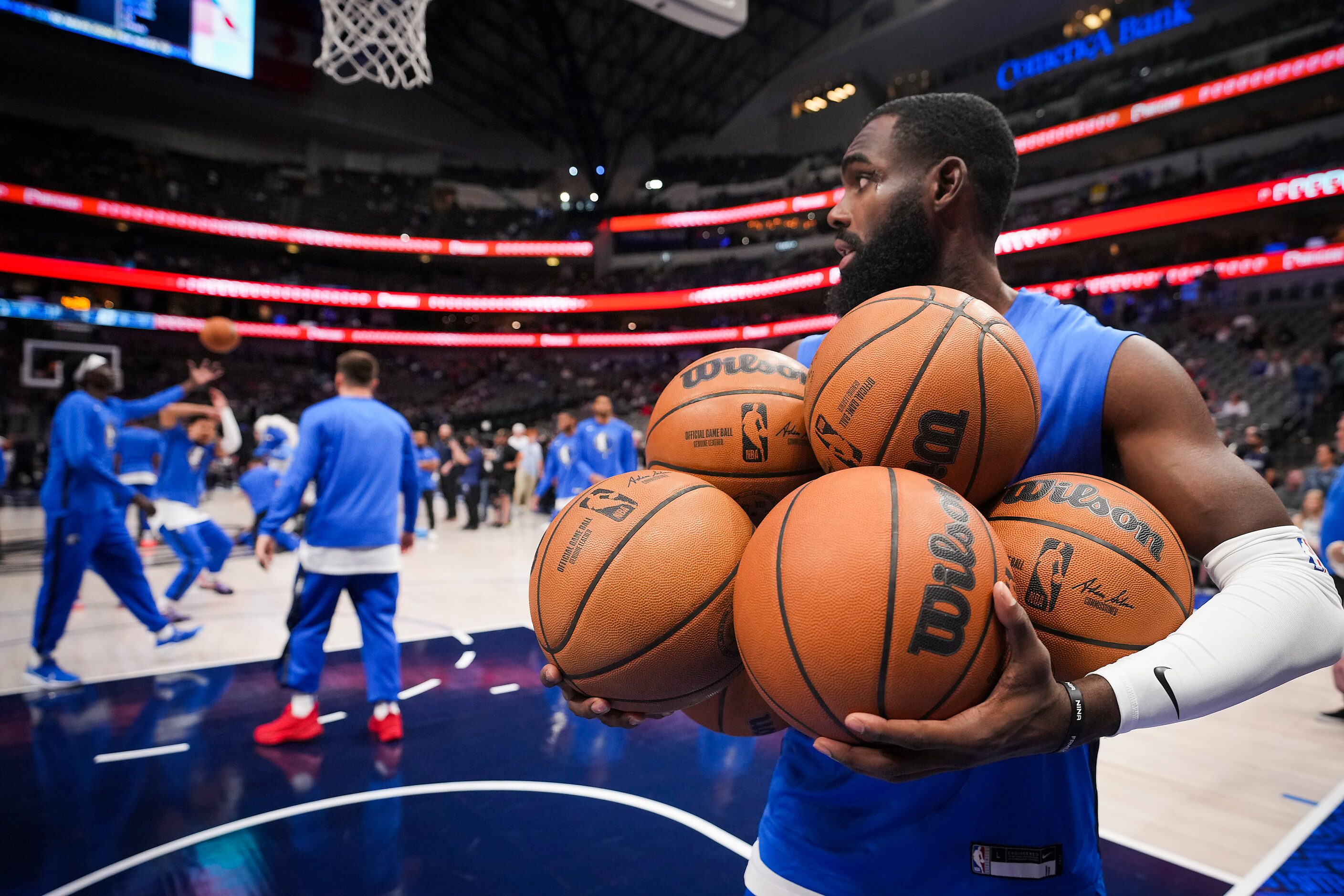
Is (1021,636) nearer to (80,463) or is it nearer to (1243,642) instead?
(1243,642)

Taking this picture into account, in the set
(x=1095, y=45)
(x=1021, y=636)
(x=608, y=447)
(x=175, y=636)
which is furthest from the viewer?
(x=1095, y=45)

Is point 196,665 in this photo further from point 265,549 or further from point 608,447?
point 608,447

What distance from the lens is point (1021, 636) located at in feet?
2.93

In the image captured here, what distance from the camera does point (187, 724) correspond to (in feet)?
13.6

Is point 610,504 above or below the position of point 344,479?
above

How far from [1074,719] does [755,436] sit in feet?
2.02

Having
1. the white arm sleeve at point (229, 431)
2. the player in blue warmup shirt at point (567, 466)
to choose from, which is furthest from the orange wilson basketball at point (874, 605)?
the white arm sleeve at point (229, 431)

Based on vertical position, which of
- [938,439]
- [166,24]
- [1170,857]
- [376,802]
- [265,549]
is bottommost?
[376,802]

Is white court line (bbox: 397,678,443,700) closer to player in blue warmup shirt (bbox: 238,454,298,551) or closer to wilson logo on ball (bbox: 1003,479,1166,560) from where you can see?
player in blue warmup shirt (bbox: 238,454,298,551)

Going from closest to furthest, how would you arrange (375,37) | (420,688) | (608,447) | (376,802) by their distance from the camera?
(376,802) → (420,688) → (375,37) → (608,447)

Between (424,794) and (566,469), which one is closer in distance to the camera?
(424,794)

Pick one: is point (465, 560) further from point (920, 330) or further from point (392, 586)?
point (920, 330)

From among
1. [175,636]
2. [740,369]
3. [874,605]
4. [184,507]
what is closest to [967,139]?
[740,369]

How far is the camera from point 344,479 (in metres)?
4.07
